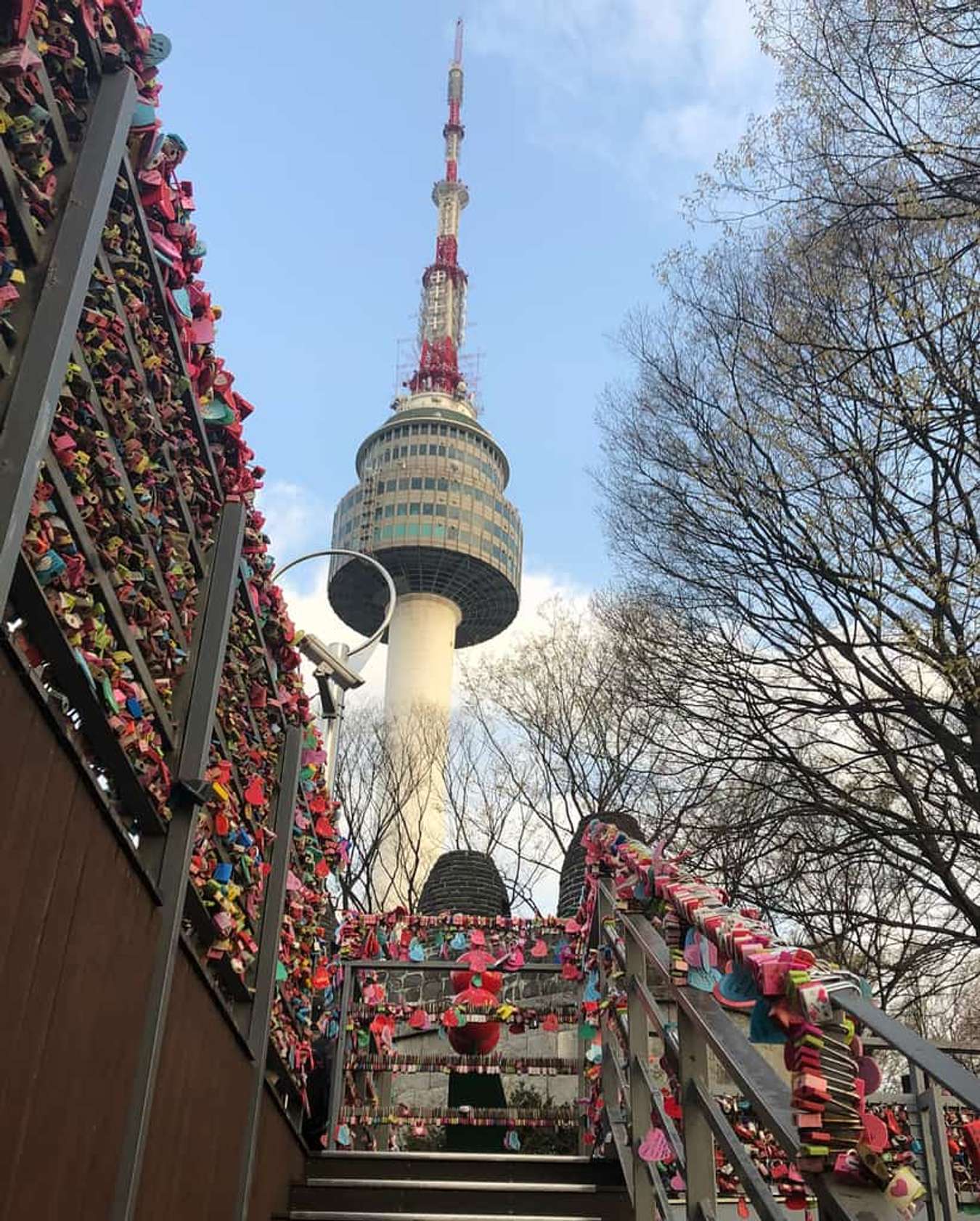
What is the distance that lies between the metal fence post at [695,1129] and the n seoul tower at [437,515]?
43.2 m

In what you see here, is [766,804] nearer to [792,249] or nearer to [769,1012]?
[792,249]

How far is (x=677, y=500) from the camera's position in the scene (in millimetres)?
9227

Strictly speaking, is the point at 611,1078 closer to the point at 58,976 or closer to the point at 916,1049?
the point at 58,976

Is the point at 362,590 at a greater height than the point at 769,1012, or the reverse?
the point at 362,590

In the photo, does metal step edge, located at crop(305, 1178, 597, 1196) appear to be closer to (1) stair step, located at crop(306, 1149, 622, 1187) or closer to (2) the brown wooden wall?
(1) stair step, located at crop(306, 1149, 622, 1187)

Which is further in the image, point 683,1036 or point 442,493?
point 442,493

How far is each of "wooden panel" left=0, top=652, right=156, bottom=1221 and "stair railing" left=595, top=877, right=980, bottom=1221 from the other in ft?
4.15

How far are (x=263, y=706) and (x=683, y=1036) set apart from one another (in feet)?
6.41

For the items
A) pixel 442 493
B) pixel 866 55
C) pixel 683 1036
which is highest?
pixel 442 493

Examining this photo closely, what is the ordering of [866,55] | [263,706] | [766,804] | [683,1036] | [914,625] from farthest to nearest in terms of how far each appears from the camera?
[766,804]
[914,625]
[866,55]
[263,706]
[683,1036]

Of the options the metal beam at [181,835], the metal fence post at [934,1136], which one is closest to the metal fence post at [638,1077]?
the metal beam at [181,835]

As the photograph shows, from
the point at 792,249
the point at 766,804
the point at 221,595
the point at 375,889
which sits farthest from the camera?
the point at 375,889

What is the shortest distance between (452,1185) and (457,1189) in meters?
0.03

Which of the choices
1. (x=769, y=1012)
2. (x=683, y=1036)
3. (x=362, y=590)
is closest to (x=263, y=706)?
(x=683, y=1036)
